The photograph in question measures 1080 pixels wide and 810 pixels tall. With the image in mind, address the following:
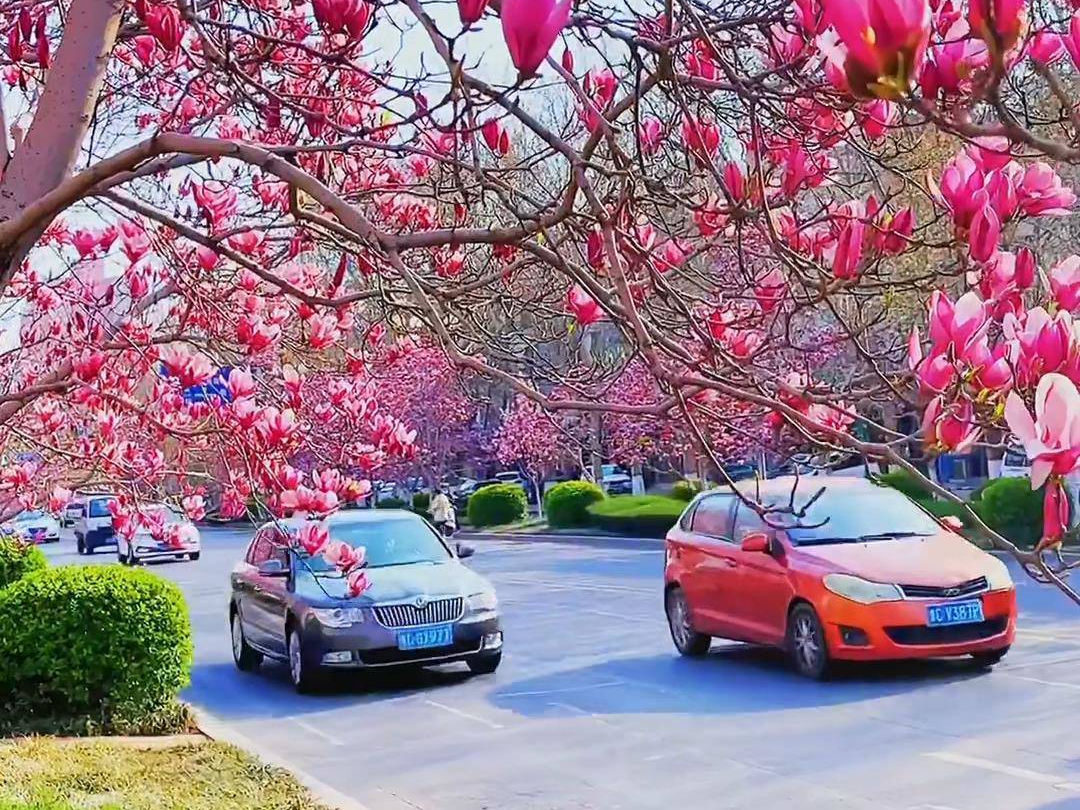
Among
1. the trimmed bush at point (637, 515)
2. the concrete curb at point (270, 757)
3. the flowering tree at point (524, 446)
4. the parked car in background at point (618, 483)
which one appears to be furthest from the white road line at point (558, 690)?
the parked car in background at point (618, 483)

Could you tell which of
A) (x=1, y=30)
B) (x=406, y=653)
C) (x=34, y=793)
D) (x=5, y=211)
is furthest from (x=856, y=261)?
(x=406, y=653)

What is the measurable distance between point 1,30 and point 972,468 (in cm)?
3905

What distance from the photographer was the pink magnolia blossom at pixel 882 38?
1.55 meters

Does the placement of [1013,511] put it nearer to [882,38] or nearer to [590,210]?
[590,210]

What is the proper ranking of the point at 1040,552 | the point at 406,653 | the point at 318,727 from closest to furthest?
the point at 1040,552 → the point at 318,727 → the point at 406,653

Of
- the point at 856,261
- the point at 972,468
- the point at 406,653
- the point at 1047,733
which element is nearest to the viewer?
the point at 856,261

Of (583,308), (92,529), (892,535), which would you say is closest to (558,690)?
(892,535)

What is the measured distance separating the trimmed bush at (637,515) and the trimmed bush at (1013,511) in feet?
28.6

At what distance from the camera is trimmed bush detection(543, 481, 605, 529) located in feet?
106

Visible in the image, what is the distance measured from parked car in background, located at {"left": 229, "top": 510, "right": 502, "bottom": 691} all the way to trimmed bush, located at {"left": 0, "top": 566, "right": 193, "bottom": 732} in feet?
4.53

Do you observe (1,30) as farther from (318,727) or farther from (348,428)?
(318,727)

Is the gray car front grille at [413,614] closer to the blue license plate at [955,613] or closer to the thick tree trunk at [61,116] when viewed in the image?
the blue license plate at [955,613]

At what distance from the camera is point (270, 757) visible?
28.0 ft

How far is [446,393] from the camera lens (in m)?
37.9
